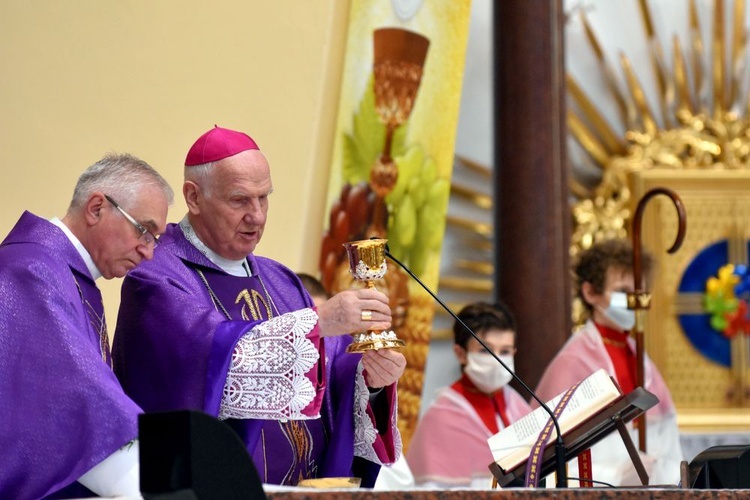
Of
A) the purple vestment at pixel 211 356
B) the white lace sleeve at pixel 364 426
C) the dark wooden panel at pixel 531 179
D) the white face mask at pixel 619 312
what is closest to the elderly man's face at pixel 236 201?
the purple vestment at pixel 211 356

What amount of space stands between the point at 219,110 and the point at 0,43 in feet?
2.98

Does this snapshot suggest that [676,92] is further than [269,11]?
Yes

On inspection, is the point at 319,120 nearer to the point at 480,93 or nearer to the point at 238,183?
the point at 238,183

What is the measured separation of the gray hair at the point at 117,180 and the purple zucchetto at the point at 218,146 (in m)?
0.31

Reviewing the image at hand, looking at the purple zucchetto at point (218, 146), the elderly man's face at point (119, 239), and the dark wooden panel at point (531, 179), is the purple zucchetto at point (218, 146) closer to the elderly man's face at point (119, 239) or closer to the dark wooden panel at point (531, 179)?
the elderly man's face at point (119, 239)

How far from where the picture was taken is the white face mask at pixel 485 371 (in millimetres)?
5438

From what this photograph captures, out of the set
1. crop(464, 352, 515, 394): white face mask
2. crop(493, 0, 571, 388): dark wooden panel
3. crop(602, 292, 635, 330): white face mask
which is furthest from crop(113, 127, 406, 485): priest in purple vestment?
crop(493, 0, 571, 388): dark wooden panel

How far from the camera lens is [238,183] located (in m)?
3.57

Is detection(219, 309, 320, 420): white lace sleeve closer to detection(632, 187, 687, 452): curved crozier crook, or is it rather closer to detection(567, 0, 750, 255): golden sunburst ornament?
detection(632, 187, 687, 452): curved crozier crook

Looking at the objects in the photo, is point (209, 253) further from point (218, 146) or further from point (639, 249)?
point (639, 249)

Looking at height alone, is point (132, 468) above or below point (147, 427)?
below

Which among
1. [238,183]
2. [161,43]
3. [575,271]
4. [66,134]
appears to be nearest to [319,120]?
[161,43]

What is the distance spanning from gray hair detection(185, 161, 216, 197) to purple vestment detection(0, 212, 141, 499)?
67 cm

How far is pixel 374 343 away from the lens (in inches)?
124
